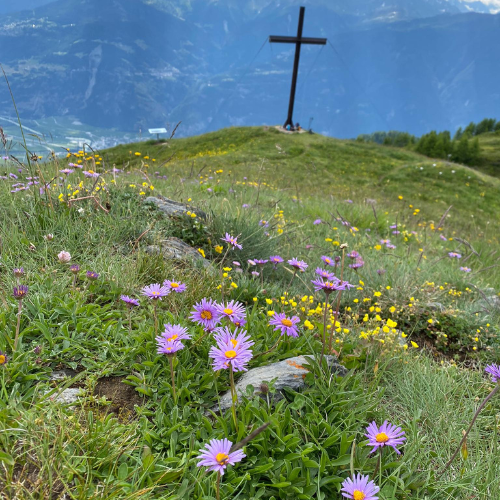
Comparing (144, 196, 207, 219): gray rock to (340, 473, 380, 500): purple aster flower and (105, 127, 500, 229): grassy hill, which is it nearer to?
(340, 473, 380, 500): purple aster flower

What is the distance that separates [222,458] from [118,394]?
3.13 feet

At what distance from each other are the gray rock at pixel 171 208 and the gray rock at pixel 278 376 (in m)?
2.34

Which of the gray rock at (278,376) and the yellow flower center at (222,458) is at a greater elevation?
the yellow flower center at (222,458)

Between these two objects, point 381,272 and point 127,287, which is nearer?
point 127,287

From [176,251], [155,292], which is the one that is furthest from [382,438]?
[176,251]

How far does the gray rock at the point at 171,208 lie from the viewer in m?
3.69

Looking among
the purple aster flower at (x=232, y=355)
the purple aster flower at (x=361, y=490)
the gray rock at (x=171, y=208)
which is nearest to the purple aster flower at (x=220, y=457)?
the purple aster flower at (x=232, y=355)

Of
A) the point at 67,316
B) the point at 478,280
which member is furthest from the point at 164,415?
the point at 478,280

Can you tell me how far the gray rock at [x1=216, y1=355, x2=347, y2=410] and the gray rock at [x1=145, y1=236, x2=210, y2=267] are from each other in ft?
4.51

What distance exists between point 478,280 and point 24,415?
5.44 meters

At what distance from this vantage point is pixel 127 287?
2293 mm

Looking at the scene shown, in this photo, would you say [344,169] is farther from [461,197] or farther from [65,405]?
[65,405]

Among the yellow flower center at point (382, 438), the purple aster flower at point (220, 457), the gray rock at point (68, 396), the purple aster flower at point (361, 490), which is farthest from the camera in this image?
the gray rock at point (68, 396)

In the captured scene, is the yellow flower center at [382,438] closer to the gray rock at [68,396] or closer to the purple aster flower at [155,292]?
the purple aster flower at [155,292]
